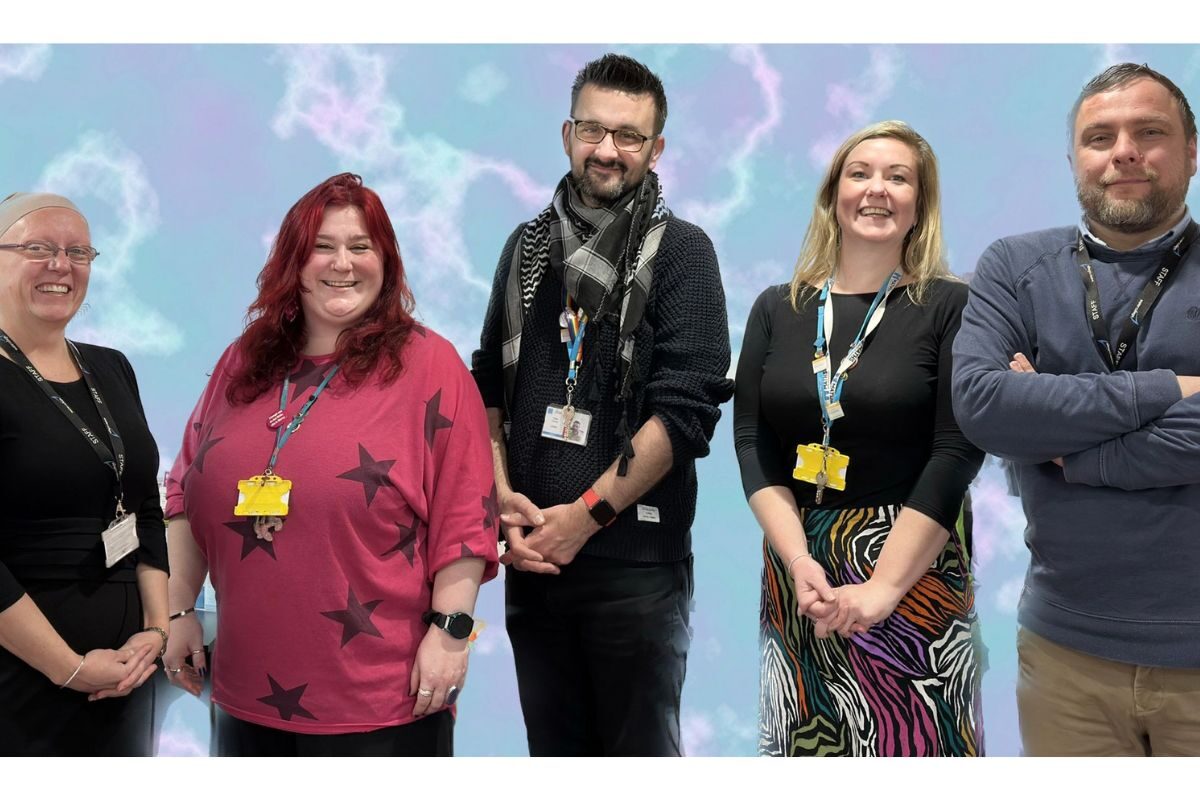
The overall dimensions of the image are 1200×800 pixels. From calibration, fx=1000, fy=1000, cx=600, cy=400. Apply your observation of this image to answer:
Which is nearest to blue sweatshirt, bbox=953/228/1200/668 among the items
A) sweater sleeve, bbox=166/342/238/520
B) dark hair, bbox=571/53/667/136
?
dark hair, bbox=571/53/667/136

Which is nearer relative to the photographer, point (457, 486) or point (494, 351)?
point (457, 486)

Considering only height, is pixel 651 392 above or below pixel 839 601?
above

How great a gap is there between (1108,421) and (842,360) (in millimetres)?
577

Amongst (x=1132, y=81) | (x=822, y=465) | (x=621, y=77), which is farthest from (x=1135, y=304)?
(x=621, y=77)

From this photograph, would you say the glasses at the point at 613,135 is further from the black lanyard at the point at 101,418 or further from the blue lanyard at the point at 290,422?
the black lanyard at the point at 101,418

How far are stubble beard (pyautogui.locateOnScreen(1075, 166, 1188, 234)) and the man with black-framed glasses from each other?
841 millimetres

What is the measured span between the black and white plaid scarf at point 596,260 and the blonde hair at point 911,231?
1.26 feet

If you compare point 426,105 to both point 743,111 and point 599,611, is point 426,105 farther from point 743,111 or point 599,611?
point 599,611

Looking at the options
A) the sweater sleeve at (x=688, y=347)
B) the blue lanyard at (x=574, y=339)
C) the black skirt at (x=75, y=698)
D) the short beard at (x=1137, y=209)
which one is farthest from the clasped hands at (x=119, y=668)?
the short beard at (x=1137, y=209)

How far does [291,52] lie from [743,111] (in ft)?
5.66

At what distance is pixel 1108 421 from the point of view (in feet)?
6.17

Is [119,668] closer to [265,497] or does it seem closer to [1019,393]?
[265,497]

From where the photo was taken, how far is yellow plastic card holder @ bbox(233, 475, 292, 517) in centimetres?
198

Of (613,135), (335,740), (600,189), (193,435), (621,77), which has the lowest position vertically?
(335,740)
